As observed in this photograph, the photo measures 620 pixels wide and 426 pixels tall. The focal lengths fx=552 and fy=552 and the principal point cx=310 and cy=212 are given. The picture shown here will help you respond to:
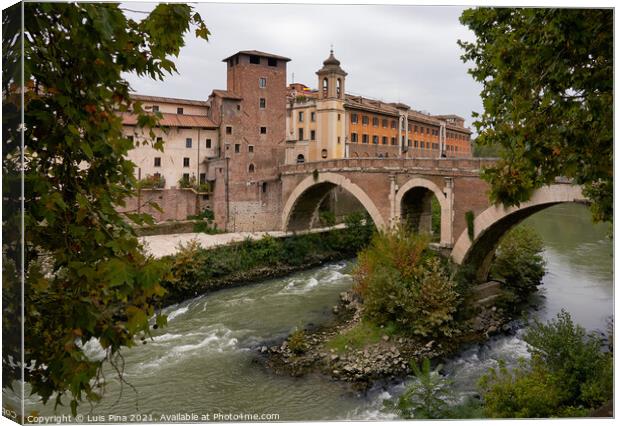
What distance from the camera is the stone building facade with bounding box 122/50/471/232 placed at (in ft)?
65.1

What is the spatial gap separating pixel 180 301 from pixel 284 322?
3477 millimetres

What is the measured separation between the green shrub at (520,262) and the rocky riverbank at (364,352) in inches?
53.9

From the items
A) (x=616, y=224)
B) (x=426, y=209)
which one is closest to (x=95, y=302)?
(x=616, y=224)

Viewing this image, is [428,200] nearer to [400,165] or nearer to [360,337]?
[400,165]

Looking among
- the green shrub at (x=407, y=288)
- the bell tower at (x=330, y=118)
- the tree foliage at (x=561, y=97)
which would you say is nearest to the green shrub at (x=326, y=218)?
the bell tower at (x=330, y=118)

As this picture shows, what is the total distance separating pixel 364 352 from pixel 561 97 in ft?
23.8

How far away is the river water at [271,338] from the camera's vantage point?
25.9 feet

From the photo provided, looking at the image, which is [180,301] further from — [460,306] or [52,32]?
[52,32]

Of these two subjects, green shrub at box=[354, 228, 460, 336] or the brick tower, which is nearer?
green shrub at box=[354, 228, 460, 336]

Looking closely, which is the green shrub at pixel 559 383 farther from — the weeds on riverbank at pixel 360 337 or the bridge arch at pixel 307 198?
the bridge arch at pixel 307 198

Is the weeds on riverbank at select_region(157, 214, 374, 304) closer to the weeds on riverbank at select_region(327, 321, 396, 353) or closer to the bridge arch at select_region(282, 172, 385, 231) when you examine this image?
the bridge arch at select_region(282, 172, 385, 231)

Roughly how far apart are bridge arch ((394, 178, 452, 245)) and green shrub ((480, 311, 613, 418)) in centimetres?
740

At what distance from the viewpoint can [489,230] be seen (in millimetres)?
14266

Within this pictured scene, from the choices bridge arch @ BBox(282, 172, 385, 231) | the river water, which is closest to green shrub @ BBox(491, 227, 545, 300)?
the river water
